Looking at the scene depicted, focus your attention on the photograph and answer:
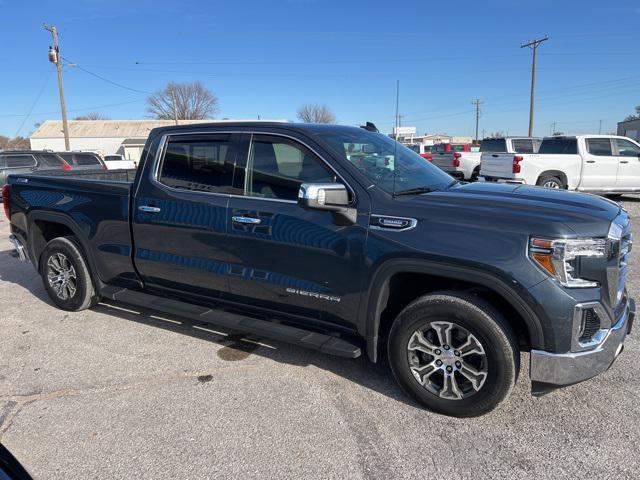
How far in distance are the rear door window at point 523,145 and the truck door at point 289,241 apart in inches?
562

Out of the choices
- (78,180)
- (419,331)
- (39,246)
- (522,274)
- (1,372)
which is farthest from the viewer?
(39,246)

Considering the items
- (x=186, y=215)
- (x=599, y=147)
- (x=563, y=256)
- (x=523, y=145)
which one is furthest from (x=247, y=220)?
(x=523, y=145)

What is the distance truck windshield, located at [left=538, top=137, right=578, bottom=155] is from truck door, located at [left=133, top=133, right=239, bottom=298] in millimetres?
11902

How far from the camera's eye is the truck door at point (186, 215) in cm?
380

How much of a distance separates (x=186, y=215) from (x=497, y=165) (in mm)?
11261

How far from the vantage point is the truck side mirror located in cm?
296

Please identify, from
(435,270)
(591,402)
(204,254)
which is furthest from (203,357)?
(591,402)

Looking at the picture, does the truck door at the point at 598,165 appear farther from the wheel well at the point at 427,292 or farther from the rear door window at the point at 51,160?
the rear door window at the point at 51,160

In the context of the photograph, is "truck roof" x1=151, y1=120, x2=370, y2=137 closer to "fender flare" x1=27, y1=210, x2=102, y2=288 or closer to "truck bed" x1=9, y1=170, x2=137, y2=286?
"truck bed" x1=9, y1=170, x2=137, y2=286

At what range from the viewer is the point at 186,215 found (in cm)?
392

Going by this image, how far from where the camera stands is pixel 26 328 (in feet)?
15.4

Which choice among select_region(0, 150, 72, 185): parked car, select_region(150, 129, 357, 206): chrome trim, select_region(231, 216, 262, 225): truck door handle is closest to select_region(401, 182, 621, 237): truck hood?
select_region(150, 129, 357, 206): chrome trim

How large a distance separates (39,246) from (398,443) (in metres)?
4.47

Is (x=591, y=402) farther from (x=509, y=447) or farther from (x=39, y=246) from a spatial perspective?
(x=39, y=246)
